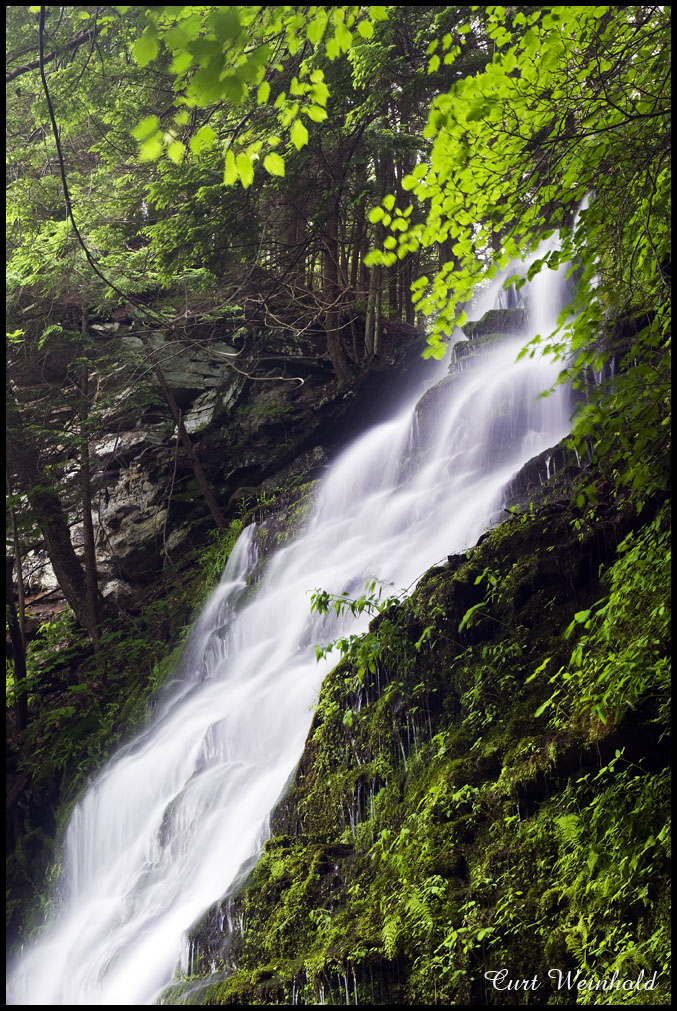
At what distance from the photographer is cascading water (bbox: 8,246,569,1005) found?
5.89 metres

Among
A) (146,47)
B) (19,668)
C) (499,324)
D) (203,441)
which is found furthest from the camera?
(203,441)

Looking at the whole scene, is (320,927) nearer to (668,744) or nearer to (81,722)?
(668,744)

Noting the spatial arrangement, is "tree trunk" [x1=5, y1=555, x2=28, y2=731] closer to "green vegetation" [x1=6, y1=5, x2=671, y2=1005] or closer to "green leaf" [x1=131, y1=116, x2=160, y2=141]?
"green vegetation" [x1=6, y1=5, x2=671, y2=1005]

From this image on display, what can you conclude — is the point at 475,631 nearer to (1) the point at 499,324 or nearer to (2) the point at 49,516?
(2) the point at 49,516

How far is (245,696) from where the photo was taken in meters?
7.55

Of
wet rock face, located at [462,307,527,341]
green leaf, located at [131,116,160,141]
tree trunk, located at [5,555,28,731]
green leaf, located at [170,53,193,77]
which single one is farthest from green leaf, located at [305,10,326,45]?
wet rock face, located at [462,307,527,341]

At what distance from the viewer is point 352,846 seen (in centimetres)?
475

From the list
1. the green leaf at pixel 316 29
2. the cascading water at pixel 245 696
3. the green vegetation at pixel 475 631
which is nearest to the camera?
the green leaf at pixel 316 29

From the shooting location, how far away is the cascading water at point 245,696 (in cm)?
589

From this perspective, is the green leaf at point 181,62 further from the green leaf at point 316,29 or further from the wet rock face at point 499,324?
the wet rock face at point 499,324

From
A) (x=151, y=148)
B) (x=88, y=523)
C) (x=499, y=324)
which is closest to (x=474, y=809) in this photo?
(x=151, y=148)

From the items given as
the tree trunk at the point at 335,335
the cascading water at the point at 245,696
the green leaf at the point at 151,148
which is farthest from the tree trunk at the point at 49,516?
the green leaf at the point at 151,148

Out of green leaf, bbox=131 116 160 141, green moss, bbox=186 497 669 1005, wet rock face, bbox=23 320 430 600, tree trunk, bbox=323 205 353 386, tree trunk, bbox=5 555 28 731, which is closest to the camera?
green leaf, bbox=131 116 160 141

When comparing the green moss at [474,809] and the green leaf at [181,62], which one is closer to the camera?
the green leaf at [181,62]
